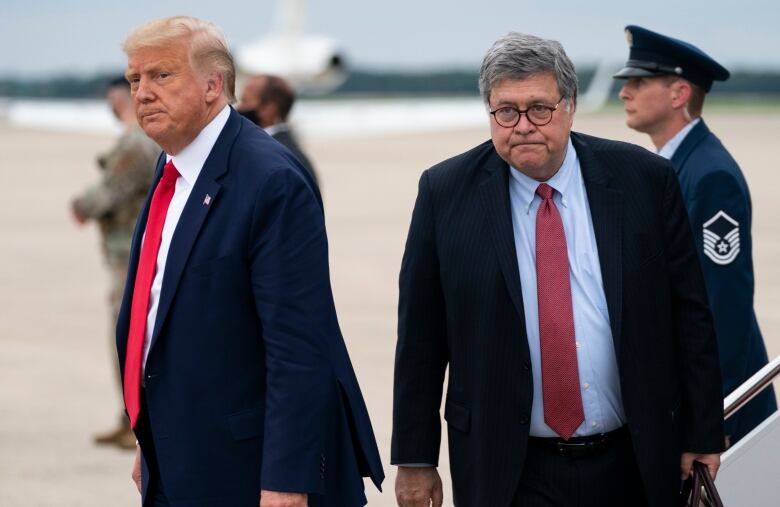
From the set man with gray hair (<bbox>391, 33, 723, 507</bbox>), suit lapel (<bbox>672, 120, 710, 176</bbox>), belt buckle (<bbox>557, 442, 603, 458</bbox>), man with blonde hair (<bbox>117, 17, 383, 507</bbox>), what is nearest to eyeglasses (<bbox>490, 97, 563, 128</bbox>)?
man with gray hair (<bbox>391, 33, 723, 507</bbox>)

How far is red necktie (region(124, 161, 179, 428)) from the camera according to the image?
3.07m

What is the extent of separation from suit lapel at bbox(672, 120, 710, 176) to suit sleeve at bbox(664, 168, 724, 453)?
107 cm

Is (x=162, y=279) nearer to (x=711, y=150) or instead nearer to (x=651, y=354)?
(x=651, y=354)

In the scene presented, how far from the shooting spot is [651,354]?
3.15 meters

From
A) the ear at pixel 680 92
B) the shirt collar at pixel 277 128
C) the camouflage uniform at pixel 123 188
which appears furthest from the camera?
the camouflage uniform at pixel 123 188

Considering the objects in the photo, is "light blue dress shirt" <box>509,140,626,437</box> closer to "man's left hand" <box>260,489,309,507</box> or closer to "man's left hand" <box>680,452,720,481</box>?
"man's left hand" <box>680,452,720,481</box>

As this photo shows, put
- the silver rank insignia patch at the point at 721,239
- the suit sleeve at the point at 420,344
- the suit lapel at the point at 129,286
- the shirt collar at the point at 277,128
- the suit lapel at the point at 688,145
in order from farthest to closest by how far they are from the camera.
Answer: the shirt collar at the point at 277,128
the suit lapel at the point at 688,145
the silver rank insignia patch at the point at 721,239
the suit sleeve at the point at 420,344
the suit lapel at the point at 129,286

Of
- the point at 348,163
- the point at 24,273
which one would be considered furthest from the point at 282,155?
the point at 348,163

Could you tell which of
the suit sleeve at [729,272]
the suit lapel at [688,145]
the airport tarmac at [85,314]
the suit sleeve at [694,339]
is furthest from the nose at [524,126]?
the airport tarmac at [85,314]

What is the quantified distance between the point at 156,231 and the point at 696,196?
1833 mm

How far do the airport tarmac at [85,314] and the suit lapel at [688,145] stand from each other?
101 inches

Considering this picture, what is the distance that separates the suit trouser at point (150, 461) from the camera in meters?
3.14

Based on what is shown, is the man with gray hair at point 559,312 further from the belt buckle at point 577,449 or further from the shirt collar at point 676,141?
the shirt collar at point 676,141

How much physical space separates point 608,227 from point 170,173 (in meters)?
1.11
